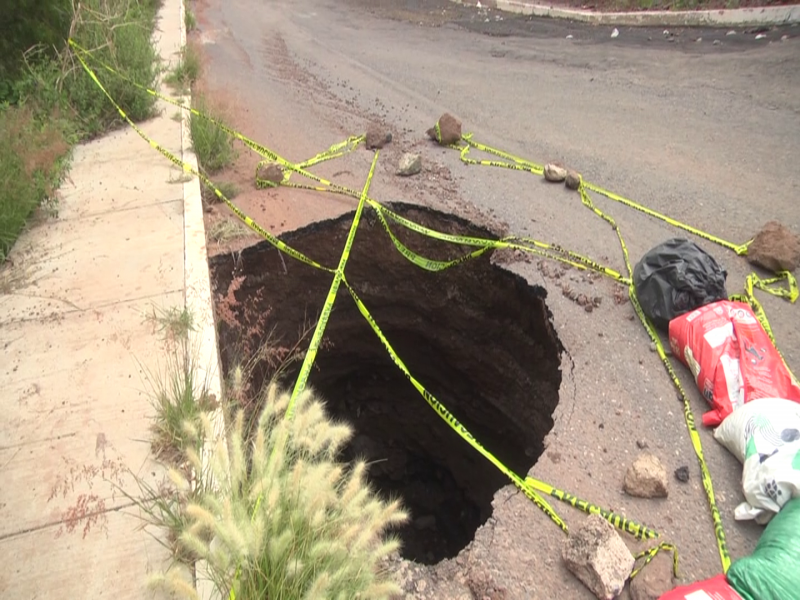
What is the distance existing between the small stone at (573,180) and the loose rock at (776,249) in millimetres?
1683

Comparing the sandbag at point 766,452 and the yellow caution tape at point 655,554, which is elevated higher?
the sandbag at point 766,452

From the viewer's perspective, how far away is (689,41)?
32.6 feet

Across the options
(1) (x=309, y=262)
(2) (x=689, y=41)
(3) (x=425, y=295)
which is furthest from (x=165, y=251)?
(2) (x=689, y=41)

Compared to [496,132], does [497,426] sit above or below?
below

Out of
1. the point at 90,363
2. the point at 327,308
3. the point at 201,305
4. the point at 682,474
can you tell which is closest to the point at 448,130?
the point at 327,308

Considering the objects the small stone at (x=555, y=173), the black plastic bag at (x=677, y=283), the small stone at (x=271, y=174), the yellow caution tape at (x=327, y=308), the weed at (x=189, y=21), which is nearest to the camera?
the yellow caution tape at (x=327, y=308)

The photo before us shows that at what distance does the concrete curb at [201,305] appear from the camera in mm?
2998

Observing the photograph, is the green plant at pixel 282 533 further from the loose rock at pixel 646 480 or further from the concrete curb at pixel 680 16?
the concrete curb at pixel 680 16

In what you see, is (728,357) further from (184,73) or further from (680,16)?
(680,16)

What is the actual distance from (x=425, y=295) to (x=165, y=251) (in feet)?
8.23

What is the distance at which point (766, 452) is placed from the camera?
3090 mm

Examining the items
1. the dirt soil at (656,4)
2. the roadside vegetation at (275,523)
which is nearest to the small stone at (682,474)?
the roadside vegetation at (275,523)

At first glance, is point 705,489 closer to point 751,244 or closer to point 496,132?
point 751,244

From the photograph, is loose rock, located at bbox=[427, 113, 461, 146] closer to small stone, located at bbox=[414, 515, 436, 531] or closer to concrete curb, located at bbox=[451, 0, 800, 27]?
small stone, located at bbox=[414, 515, 436, 531]
